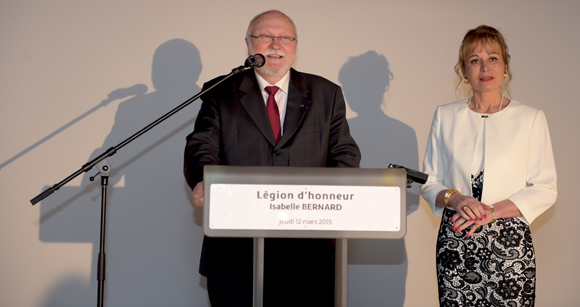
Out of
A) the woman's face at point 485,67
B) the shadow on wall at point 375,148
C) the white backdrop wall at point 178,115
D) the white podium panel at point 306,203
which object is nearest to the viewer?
the white podium panel at point 306,203

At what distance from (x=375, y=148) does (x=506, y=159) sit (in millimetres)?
1577

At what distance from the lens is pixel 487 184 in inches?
87.7

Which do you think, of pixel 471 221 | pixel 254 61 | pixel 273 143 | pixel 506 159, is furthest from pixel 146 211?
pixel 506 159

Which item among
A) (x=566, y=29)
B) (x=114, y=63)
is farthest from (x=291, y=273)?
(x=566, y=29)

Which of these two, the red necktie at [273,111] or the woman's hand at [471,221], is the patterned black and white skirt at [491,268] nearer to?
the woman's hand at [471,221]

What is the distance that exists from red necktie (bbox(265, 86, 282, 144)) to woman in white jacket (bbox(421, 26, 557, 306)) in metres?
0.75

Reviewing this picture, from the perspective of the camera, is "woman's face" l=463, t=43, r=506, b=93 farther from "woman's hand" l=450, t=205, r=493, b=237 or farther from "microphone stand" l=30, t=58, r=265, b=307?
"microphone stand" l=30, t=58, r=265, b=307

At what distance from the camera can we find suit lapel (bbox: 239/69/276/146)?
218 centimetres

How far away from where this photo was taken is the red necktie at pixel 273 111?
2.23m

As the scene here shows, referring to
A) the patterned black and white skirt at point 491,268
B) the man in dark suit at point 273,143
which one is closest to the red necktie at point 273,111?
the man in dark suit at point 273,143

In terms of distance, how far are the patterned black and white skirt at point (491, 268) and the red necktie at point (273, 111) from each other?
0.91 metres

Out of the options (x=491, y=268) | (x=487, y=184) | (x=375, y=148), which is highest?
(x=375, y=148)

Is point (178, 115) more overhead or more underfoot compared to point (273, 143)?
more overhead

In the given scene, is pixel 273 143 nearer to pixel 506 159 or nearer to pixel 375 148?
pixel 506 159
